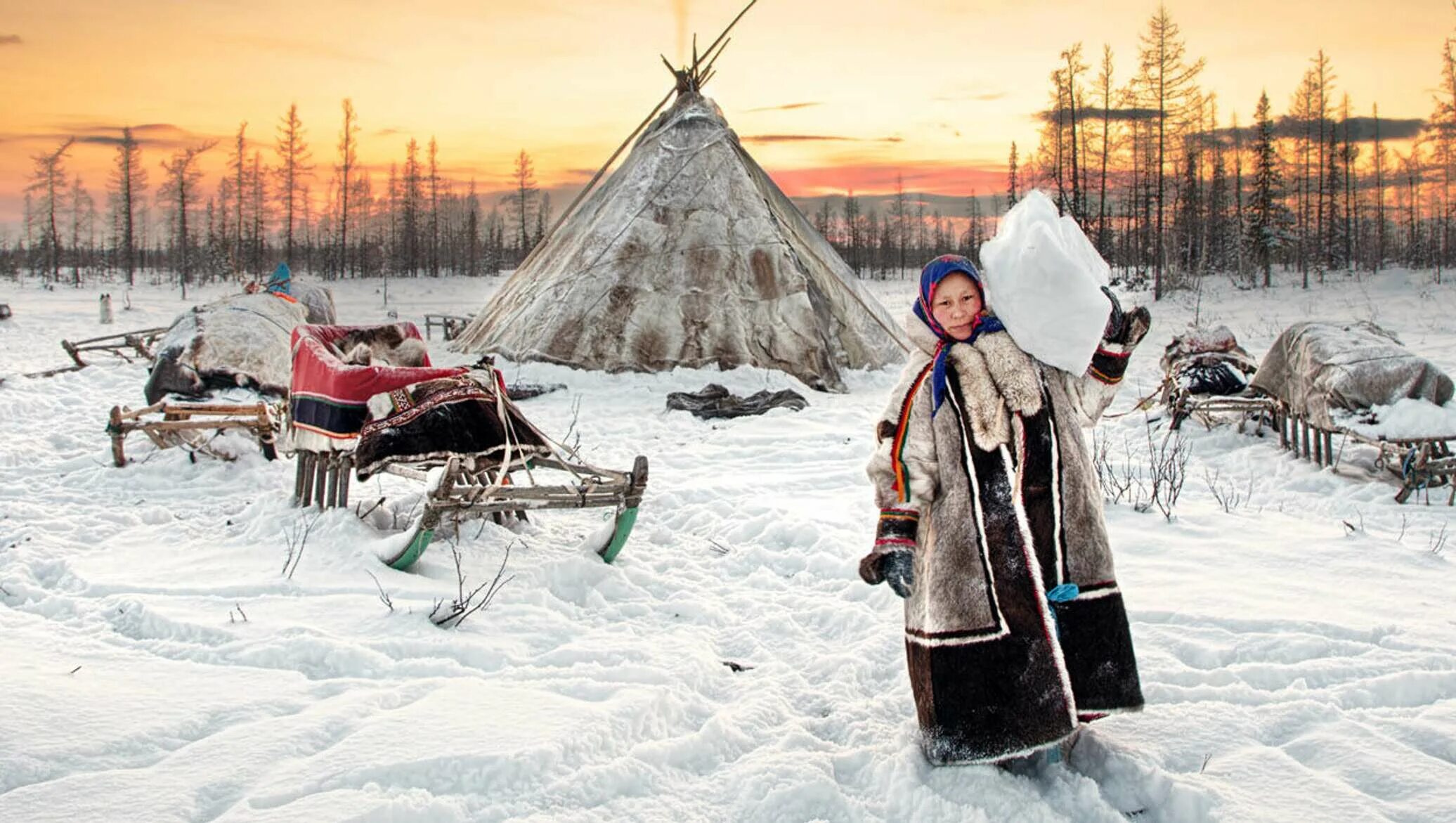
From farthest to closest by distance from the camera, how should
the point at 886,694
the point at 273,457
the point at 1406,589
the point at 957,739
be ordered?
the point at 273,457
the point at 1406,589
the point at 886,694
the point at 957,739

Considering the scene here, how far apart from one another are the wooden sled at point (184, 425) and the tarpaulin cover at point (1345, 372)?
8400 millimetres

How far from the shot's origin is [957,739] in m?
2.50

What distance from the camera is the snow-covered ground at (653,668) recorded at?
2436 millimetres

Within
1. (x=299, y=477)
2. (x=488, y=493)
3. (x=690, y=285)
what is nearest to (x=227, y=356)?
(x=690, y=285)

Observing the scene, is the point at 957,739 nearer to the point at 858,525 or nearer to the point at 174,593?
the point at 858,525

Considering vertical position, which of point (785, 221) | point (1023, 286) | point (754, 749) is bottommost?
point (754, 749)

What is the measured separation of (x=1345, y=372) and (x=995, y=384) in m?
6.43

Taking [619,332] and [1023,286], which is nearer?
[1023,286]

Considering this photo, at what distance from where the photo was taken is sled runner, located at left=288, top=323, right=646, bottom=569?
172 inches

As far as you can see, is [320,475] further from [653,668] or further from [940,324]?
[940,324]

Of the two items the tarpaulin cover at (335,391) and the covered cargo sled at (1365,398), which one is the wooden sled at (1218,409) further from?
the tarpaulin cover at (335,391)

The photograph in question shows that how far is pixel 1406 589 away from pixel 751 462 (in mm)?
4597

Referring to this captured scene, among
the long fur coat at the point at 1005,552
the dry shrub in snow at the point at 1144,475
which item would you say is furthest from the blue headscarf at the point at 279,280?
the long fur coat at the point at 1005,552

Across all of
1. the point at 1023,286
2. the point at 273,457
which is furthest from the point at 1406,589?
the point at 273,457
